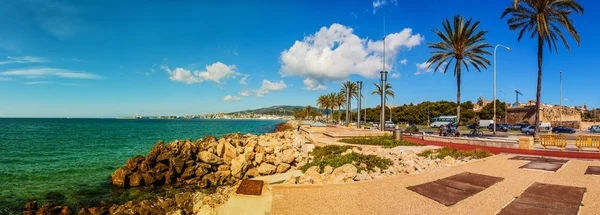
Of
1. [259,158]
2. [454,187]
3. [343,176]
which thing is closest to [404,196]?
[454,187]

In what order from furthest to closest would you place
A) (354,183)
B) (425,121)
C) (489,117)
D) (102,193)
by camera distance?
(425,121), (489,117), (102,193), (354,183)

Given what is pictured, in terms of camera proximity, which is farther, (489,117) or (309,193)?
(489,117)

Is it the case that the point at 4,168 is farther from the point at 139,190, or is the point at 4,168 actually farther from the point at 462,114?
the point at 462,114

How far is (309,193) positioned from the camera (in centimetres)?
765

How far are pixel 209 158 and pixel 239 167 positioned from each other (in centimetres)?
272

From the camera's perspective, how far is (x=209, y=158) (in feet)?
57.7

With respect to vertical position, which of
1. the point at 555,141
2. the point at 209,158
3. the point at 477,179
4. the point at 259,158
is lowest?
the point at 209,158

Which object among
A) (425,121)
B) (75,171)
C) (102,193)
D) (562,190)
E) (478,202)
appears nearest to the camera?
(478,202)

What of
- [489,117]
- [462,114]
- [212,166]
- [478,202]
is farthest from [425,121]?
[478,202]

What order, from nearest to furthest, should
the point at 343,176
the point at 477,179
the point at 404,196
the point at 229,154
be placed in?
the point at 404,196 → the point at 477,179 → the point at 343,176 → the point at 229,154

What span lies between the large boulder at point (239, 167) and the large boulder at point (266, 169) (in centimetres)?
79

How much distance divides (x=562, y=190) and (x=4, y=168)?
2857 cm

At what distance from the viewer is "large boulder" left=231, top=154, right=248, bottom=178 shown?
51.5 ft

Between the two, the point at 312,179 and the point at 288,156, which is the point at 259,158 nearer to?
the point at 288,156
